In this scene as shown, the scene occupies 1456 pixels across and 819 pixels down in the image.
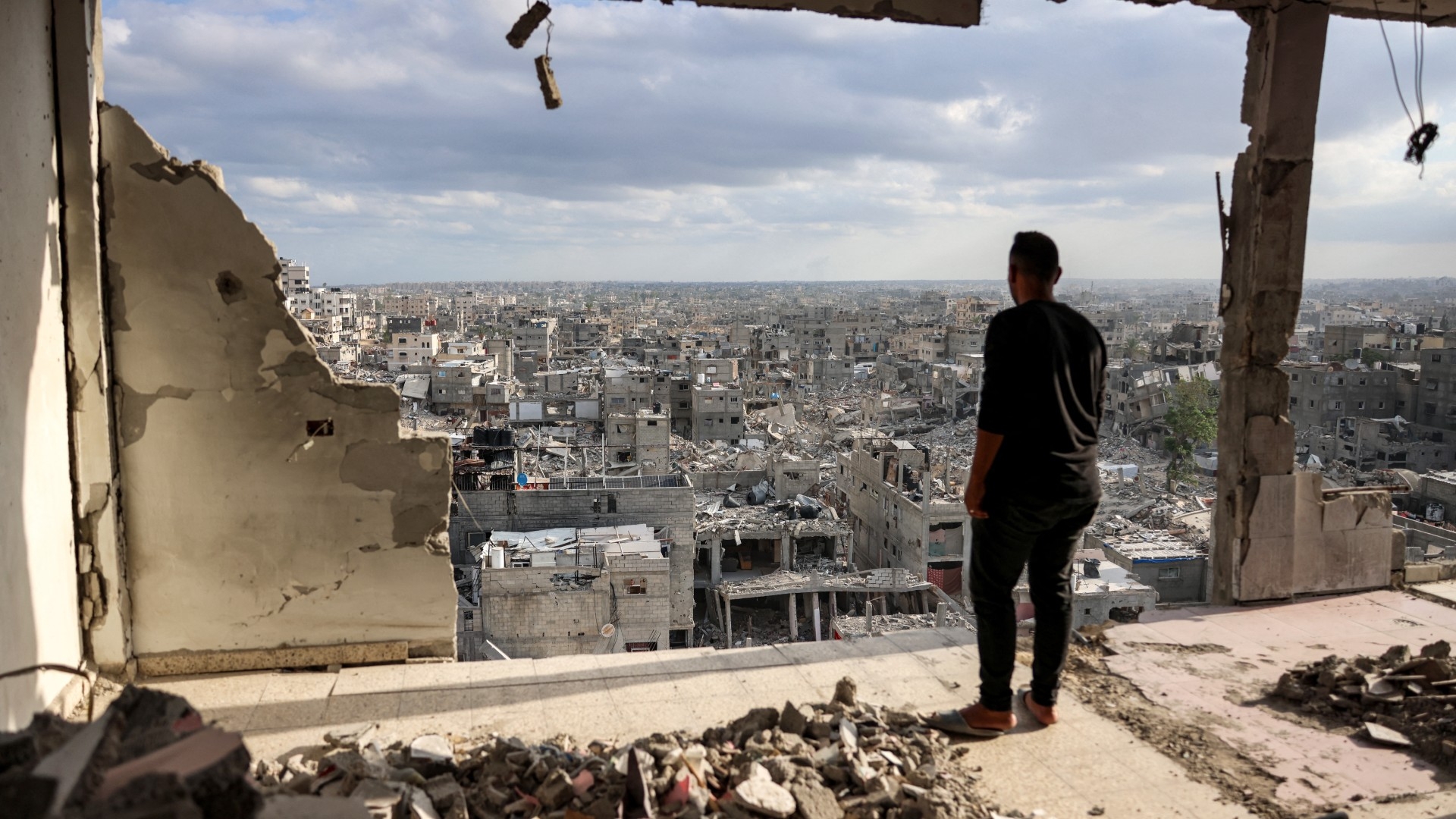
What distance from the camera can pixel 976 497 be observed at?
9.21 feet

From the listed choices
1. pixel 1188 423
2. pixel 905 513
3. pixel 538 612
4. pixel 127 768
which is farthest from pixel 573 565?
pixel 1188 423

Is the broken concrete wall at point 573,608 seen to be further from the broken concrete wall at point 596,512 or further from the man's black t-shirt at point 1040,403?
the man's black t-shirt at point 1040,403

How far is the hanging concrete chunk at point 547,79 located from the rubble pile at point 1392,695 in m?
3.54

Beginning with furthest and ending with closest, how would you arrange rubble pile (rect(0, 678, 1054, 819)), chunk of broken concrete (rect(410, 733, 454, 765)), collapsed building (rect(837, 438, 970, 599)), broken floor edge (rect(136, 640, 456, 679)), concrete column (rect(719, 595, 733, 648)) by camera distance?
collapsed building (rect(837, 438, 970, 599)) → concrete column (rect(719, 595, 733, 648)) → broken floor edge (rect(136, 640, 456, 679)) → chunk of broken concrete (rect(410, 733, 454, 765)) → rubble pile (rect(0, 678, 1054, 819))

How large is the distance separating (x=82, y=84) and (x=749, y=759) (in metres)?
2.97

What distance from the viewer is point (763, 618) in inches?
963

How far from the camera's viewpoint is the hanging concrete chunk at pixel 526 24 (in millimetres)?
3682

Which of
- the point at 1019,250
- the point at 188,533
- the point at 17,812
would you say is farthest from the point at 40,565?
the point at 1019,250

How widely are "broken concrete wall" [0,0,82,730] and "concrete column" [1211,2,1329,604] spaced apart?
15.3 feet

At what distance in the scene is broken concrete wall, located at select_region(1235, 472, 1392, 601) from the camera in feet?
14.6

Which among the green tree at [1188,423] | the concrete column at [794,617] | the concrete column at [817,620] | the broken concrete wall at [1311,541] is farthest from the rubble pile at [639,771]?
the green tree at [1188,423]

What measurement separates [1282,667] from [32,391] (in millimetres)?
4392

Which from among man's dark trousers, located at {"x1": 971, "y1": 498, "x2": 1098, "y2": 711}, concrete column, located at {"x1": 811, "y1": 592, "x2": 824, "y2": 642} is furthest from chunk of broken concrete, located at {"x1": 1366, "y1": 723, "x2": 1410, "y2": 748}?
concrete column, located at {"x1": 811, "y1": 592, "x2": 824, "y2": 642}

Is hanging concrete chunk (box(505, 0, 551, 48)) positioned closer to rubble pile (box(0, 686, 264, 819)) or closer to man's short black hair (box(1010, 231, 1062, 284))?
man's short black hair (box(1010, 231, 1062, 284))
